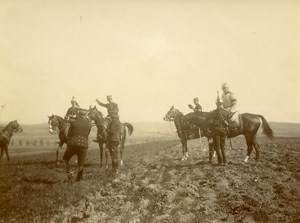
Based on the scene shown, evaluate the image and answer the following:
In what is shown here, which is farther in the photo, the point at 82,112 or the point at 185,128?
the point at 185,128

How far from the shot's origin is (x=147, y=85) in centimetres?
653

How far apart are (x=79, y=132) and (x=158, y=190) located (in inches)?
64.3

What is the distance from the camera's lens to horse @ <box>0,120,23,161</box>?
263 inches

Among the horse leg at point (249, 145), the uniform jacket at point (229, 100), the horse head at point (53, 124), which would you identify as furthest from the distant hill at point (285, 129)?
the horse head at point (53, 124)

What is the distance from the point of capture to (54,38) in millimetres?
6617

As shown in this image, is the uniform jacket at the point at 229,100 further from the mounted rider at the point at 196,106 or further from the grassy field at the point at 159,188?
the grassy field at the point at 159,188

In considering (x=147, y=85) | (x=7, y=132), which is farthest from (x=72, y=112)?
(x=7, y=132)

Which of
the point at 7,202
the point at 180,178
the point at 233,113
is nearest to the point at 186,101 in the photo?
the point at 233,113

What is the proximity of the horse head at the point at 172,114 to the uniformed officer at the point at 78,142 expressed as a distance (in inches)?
57.3

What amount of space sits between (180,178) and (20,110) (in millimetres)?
3018

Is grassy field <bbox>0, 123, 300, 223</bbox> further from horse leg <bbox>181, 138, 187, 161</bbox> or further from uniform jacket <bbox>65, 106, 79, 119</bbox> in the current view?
uniform jacket <bbox>65, 106, 79, 119</bbox>

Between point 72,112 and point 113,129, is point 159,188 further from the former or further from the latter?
point 72,112

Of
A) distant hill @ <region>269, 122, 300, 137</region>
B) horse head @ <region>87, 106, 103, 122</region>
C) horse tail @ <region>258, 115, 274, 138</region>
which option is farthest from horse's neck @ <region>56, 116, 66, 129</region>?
distant hill @ <region>269, 122, 300, 137</region>

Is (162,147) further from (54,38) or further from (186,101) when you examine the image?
(54,38)
